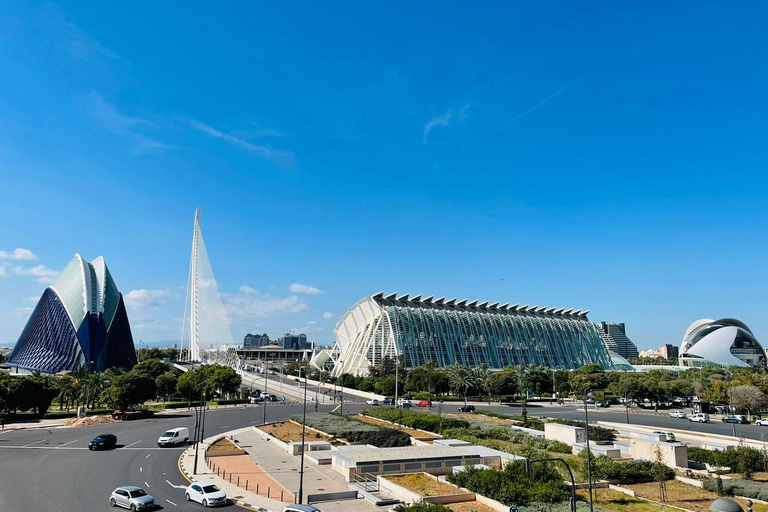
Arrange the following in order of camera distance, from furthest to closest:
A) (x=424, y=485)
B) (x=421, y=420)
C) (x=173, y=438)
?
(x=421, y=420)
(x=173, y=438)
(x=424, y=485)

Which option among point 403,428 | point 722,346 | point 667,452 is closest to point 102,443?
point 403,428

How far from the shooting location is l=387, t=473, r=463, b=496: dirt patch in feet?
85.7

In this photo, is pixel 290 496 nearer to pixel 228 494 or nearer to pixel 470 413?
pixel 228 494

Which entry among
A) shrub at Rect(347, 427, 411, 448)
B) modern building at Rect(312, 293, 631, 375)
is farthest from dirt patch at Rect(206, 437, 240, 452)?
modern building at Rect(312, 293, 631, 375)

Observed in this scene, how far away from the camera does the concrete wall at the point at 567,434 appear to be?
39156 mm

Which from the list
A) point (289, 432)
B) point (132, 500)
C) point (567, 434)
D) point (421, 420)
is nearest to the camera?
point (132, 500)

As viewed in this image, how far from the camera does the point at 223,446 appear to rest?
133 ft

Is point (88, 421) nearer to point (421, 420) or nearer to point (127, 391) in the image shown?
point (127, 391)

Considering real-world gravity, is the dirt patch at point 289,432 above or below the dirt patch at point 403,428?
below

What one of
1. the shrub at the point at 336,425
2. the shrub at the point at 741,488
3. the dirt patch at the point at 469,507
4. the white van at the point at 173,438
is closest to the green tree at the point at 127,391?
the shrub at the point at 336,425

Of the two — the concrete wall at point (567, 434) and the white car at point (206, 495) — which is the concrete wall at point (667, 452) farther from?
the white car at point (206, 495)

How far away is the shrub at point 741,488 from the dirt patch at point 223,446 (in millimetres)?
31036

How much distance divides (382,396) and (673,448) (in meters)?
57.6

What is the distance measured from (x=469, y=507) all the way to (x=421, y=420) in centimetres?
2508
